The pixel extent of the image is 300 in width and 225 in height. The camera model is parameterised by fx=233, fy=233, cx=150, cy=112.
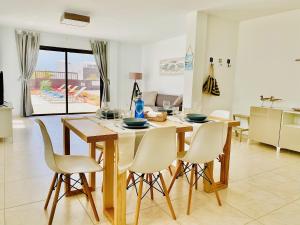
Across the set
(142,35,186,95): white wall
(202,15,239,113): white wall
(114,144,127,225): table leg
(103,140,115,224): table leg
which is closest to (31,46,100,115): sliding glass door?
(142,35,186,95): white wall

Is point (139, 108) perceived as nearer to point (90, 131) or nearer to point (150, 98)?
point (90, 131)

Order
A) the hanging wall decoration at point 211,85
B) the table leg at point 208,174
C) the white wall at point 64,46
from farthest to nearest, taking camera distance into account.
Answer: the white wall at point 64,46 → the hanging wall decoration at point 211,85 → the table leg at point 208,174

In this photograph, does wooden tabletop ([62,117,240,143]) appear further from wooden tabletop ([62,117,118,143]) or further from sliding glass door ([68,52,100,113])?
sliding glass door ([68,52,100,113])

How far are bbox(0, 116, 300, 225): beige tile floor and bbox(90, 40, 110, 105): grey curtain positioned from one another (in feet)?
14.4

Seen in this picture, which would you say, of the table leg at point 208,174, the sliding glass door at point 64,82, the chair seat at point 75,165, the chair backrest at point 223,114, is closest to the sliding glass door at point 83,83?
the sliding glass door at point 64,82

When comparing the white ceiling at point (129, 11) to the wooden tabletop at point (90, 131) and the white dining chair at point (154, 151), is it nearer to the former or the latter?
the wooden tabletop at point (90, 131)

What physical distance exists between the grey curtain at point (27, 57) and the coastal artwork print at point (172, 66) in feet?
11.9

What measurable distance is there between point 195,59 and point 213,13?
2.93ft

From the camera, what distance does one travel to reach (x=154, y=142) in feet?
5.49

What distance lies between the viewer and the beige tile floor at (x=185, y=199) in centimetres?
193

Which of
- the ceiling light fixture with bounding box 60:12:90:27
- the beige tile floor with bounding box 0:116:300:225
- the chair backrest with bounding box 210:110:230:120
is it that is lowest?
the beige tile floor with bounding box 0:116:300:225

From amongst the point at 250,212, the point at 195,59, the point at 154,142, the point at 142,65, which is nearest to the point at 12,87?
the point at 142,65

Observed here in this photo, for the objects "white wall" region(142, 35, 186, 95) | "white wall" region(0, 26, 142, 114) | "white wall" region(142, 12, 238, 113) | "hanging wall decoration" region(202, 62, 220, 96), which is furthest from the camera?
"white wall" region(142, 35, 186, 95)

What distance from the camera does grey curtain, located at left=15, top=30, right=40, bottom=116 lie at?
20.5ft
